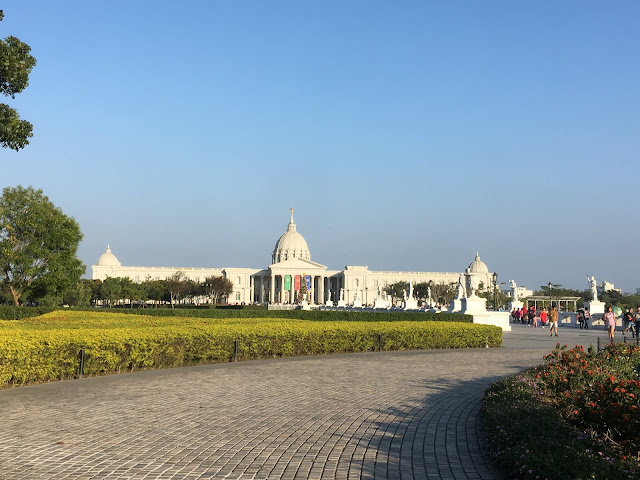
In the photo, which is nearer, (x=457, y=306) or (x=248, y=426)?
(x=248, y=426)

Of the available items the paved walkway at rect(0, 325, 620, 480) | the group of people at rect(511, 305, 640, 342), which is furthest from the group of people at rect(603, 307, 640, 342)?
the paved walkway at rect(0, 325, 620, 480)

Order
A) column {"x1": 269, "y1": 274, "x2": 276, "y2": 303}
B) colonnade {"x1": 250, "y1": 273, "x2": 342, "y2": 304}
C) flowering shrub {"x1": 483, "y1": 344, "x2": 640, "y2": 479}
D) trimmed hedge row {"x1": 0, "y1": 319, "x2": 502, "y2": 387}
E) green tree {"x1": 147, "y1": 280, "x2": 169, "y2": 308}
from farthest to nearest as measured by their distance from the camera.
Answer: colonnade {"x1": 250, "y1": 273, "x2": 342, "y2": 304} < column {"x1": 269, "y1": 274, "x2": 276, "y2": 303} < green tree {"x1": 147, "y1": 280, "x2": 169, "y2": 308} < trimmed hedge row {"x1": 0, "y1": 319, "x2": 502, "y2": 387} < flowering shrub {"x1": 483, "y1": 344, "x2": 640, "y2": 479}

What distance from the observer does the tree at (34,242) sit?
37.5 m

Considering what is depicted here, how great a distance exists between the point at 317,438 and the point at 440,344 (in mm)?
14436

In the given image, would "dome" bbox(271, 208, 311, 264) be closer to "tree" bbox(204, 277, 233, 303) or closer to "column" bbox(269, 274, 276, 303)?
"column" bbox(269, 274, 276, 303)

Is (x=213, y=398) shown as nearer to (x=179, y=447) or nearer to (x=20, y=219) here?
(x=179, y=447)

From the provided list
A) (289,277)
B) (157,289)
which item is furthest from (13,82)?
(289,277)

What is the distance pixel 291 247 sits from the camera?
166375mm

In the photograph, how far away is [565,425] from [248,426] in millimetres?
4030

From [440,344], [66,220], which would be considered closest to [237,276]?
[66,220]

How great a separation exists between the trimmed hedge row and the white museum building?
12261cm

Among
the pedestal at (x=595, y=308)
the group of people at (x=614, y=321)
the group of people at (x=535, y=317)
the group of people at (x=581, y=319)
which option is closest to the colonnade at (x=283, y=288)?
the group of people at (x=535, y=317)

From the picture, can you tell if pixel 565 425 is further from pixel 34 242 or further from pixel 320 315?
pixel 34 242

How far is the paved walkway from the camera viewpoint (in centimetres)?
687
